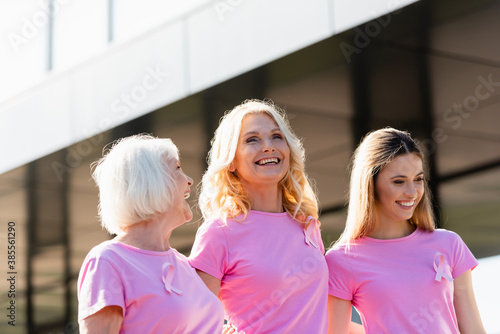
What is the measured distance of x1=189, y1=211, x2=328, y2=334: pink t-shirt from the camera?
3.06 metres

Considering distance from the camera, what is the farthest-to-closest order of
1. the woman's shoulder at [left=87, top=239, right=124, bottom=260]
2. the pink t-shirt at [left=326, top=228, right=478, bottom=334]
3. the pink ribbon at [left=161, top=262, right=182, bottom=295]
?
the pink t-shirt at [left=326, top=228, right=478, bottom=334] < the pink ribbon at [left=161, top=262, right=182, bottom=295] < the woman's shoulder at [left=87, top=239, right=124, bottom=260]

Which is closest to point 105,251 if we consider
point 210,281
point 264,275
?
point 210,281

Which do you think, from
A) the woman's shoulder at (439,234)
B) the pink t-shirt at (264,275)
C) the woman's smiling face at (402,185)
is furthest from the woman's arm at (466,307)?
the pink t-shirt at (264,275)

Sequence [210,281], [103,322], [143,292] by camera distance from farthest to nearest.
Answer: [210,281]
[143,292]
[103,322]

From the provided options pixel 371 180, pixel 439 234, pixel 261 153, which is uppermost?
pixel 261 153

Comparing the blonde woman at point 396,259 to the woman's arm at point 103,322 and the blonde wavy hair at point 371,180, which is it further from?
the woman's arm at point 103,322

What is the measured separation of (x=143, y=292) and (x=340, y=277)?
1142mm

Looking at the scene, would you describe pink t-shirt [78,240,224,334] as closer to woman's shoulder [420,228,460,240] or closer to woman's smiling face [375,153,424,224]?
woman's smiling face [375,153,424,224]

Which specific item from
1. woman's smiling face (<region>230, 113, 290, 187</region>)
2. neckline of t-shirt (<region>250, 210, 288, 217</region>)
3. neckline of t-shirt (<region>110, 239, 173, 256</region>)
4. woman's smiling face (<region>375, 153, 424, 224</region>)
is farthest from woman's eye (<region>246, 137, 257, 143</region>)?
neckline of t-shirt (<region>110, 239, 173, 256</region>)

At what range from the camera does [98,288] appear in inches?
96.8

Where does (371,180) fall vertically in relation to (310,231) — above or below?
above

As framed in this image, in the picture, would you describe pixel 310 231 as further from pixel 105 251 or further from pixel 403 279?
pixel 105 251

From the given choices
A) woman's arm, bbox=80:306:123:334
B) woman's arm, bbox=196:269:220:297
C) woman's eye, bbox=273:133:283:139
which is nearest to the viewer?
woman's arm, bbox=80:306:123:334

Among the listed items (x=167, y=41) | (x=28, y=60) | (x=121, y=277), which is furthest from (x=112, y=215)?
(x=28, y=60)
